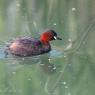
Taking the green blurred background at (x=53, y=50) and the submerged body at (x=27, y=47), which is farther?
the submerged body at (x=27, y=47)

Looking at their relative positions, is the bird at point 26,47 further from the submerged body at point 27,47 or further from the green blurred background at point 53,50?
the green blurred background at point 53,50

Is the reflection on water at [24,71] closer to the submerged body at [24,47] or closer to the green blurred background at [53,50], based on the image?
the green blurred background at [53,50]

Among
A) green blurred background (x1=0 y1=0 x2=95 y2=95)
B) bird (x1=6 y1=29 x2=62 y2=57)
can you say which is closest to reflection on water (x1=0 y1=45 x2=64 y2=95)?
green blurred background (x1=0 y1=0 x2=95 y2=95)

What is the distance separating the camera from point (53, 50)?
445 inches

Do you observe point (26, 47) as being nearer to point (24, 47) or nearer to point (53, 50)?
point (24, 47)

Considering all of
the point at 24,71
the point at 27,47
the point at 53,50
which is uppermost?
the point at 24,71

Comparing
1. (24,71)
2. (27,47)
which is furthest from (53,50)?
(24,71)

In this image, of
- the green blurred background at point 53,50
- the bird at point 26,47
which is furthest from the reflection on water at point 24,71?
the bird at point 26,47

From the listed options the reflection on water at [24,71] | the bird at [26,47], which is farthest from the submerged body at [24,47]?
the reflection on water at [24,71]

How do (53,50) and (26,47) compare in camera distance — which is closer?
(26,47)

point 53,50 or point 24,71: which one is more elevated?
point 24,71

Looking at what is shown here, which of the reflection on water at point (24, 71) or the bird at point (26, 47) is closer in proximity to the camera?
the reflection on water at point (24, 71)

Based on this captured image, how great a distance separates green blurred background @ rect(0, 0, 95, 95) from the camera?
9359mm

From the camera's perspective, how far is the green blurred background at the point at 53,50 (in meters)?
9.36
